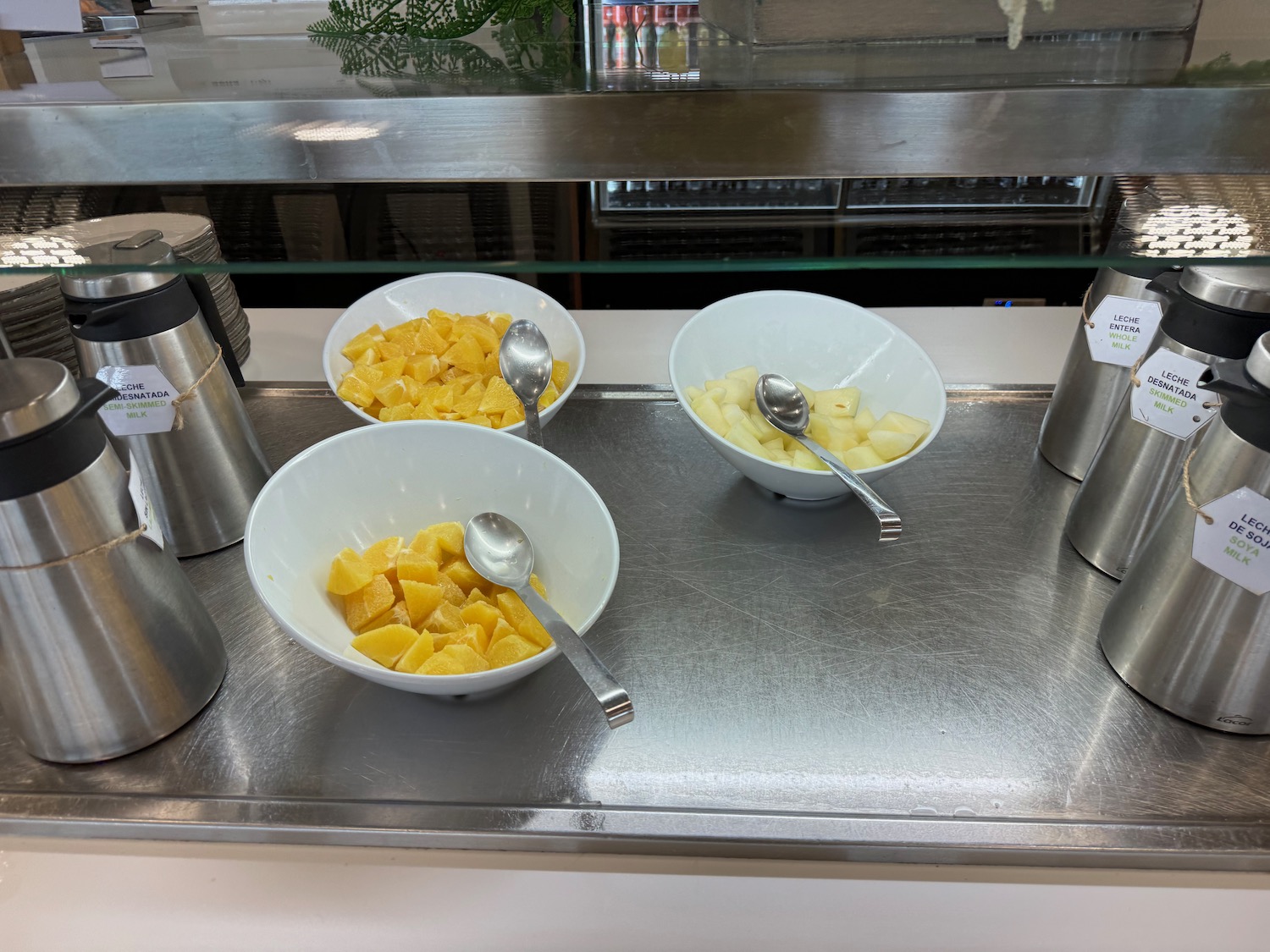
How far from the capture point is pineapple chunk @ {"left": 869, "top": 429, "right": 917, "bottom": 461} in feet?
2.73

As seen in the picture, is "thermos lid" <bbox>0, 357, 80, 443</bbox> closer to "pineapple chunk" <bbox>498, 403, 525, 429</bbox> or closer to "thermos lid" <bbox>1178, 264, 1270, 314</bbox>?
"pineapple chunk" <bbox>498, 403, 525, 429</bbox>

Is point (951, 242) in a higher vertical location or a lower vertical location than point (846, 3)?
lower

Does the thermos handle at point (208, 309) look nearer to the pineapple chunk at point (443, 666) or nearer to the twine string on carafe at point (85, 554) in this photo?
the twine string on carafe at point (85, 554)

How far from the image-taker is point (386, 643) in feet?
2.13

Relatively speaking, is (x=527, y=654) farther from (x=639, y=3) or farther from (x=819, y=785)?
(x=639, y=3)

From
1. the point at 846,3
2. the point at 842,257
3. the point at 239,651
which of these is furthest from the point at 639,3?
the point at 239,651

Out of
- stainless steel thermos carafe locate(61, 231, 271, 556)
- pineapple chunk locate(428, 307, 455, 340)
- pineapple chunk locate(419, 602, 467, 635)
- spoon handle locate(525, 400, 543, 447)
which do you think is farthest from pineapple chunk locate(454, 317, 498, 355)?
pineapple chunk locate(419, 602, 467, 635)

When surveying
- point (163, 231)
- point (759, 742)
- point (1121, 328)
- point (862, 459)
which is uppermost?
point (163, 231)

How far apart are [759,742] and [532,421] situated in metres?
0.38

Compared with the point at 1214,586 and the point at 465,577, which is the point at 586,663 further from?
the point at 1214,586

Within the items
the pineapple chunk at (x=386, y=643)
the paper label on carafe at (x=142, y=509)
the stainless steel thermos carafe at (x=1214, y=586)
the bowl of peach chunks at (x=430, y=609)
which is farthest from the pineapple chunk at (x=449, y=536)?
the stainless steel thermos carafe at (x=1214, y=586)

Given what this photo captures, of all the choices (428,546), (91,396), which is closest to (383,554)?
(428,546)

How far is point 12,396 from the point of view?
1.78 feet

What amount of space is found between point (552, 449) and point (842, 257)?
521mm
